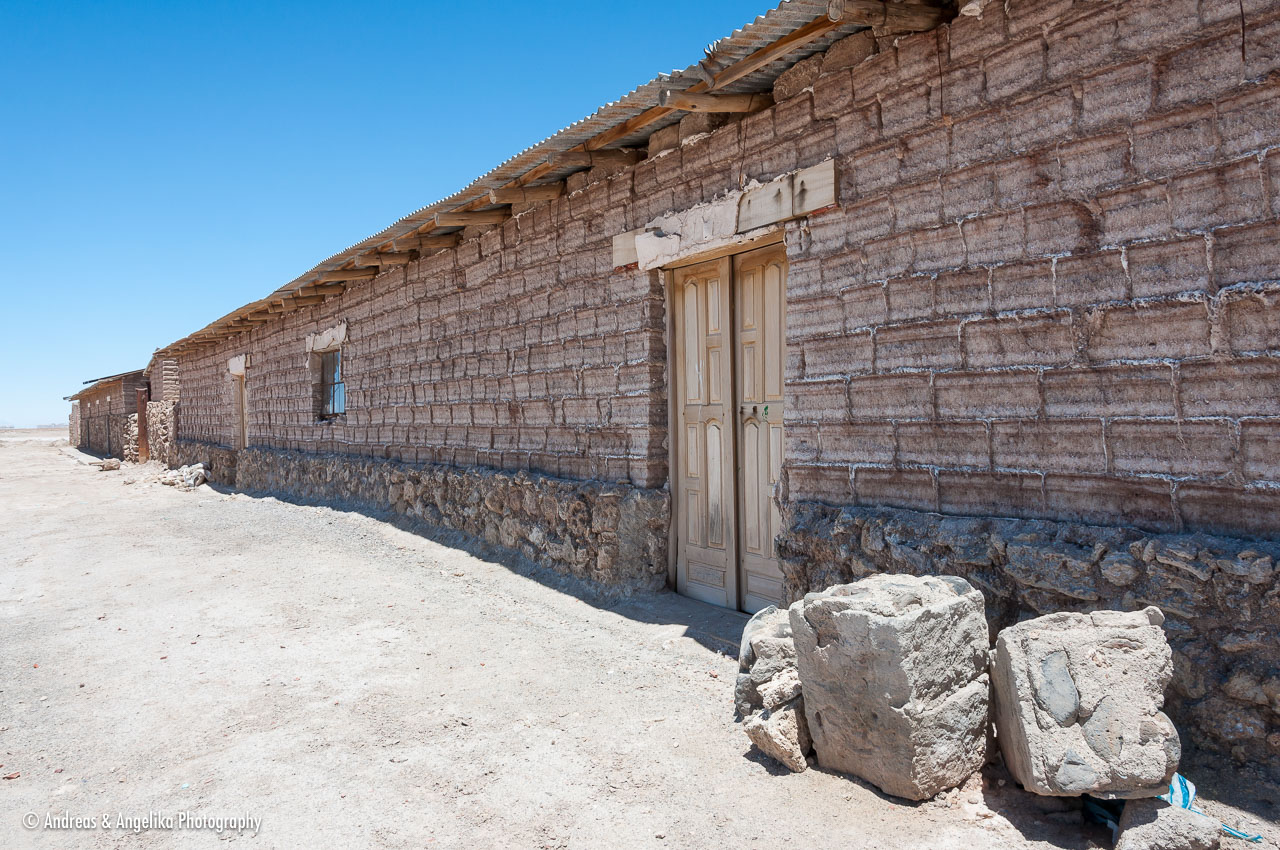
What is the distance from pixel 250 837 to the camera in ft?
9.08

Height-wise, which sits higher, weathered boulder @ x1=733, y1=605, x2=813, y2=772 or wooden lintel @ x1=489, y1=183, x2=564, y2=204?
wooden lintel @ x1=489, y1=183, x2=564, y2=204

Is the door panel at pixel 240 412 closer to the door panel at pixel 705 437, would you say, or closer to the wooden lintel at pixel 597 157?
→ the wooden lintel at pixel 597 157

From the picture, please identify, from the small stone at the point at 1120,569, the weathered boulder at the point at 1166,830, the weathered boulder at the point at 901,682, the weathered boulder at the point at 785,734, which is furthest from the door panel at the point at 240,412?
the weathered boulder at the point at 1166,830

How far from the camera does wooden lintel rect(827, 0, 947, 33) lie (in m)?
3.67

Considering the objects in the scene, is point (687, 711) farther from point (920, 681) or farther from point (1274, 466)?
point (1274, 466)

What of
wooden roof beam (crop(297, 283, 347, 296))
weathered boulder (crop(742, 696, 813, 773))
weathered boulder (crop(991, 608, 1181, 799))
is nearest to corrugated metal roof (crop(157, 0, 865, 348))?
weathered boulder (crop(991, 608, 1181, 799))

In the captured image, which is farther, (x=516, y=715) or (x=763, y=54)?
(x=763, y=54)

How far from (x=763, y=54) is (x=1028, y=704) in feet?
11.6

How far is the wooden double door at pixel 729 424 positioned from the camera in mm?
5207

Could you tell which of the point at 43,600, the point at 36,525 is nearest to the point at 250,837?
the point at 43,600

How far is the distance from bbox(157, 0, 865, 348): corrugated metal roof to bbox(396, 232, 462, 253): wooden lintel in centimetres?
81

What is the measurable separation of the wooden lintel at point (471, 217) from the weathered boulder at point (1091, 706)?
5.92 metres

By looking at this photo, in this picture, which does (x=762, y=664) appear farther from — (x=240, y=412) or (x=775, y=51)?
(x=240, y=412)

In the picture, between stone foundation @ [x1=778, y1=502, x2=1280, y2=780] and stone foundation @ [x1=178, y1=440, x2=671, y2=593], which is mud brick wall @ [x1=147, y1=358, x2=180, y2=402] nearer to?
stone foundation @ [x1=178, y1=440, x2=671, y2=593]
